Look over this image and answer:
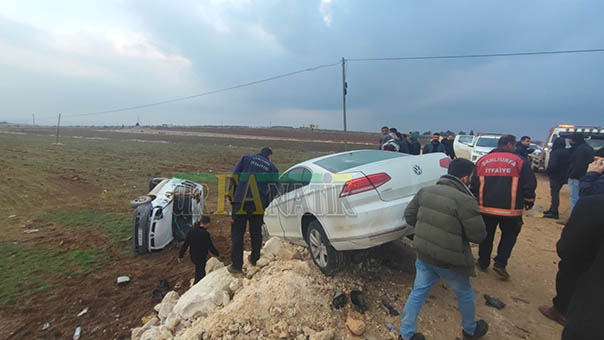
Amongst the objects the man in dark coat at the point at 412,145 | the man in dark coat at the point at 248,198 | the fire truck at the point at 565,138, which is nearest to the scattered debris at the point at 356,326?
the man in dark coat at the point at 248,198

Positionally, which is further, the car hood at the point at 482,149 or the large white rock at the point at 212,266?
the car hood at the point at 482,149

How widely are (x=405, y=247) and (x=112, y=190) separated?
1055cm

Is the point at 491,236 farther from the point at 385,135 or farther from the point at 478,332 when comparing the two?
the point at 385,135

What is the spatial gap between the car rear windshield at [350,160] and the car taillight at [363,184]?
1.20 feet

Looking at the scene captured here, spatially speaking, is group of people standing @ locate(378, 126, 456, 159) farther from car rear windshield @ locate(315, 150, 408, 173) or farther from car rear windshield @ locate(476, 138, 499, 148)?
car rear windshield @ locate(476, 138, 499, 148)

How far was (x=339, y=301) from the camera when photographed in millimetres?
2936

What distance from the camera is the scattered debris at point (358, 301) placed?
291cm

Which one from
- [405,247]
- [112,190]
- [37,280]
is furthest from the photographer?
[112,190]

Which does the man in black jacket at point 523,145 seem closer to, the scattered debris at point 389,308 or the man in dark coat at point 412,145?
Result: the man in dark coat at point 412,145

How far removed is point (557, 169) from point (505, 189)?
4.07 meters

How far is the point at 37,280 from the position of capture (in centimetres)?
462

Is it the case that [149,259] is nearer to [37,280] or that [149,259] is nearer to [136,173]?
[37,280]

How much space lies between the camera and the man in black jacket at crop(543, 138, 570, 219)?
234 inches

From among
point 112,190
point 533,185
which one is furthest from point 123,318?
point 112,190
